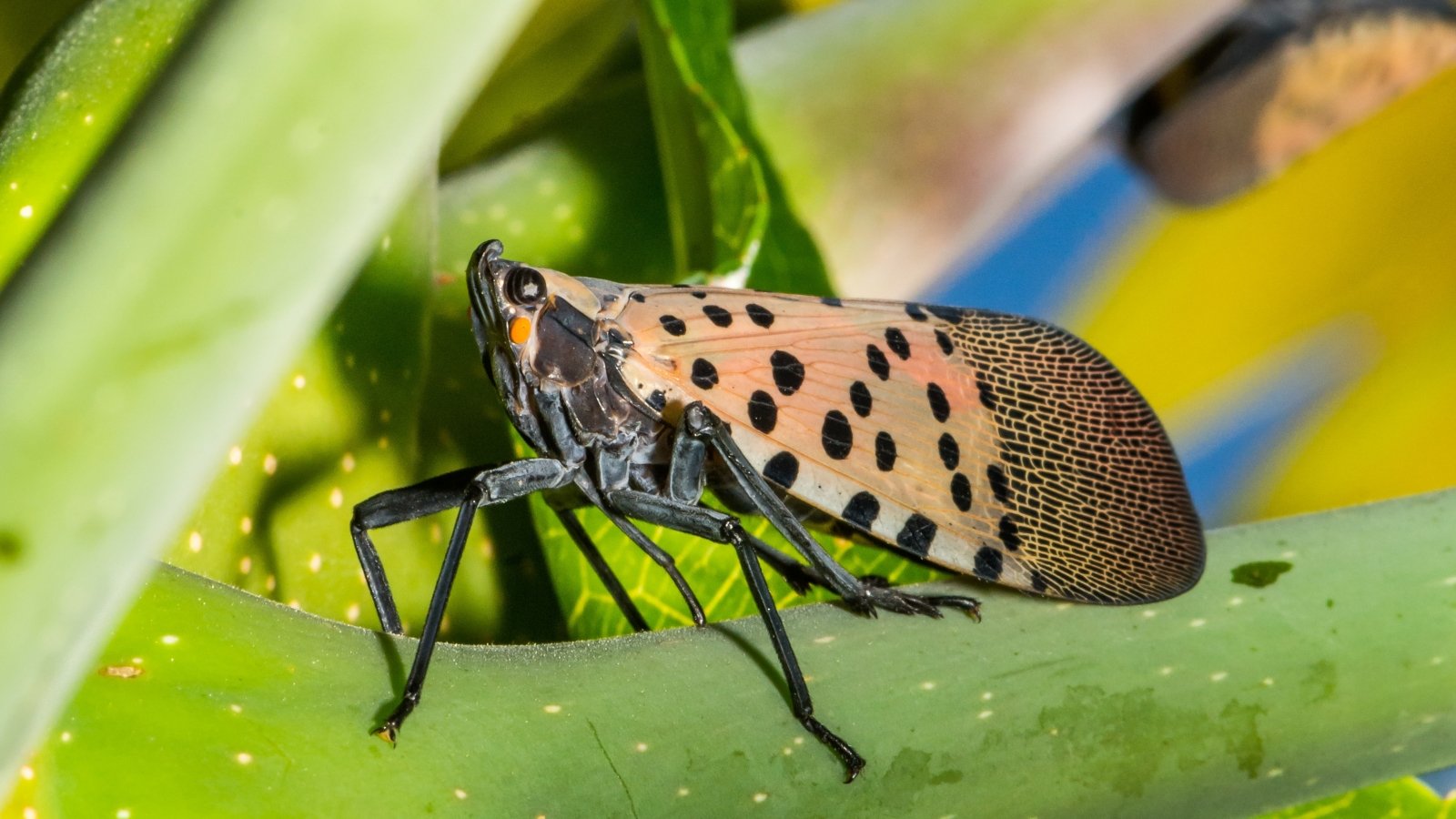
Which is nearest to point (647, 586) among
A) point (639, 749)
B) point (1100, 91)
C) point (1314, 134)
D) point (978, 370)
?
point (978, 370)

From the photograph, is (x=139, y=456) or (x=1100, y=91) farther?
(x=1100, y=91)

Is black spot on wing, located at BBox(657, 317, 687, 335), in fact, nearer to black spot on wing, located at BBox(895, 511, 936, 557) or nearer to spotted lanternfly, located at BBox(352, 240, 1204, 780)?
spotted lanternfly, located at BBox(352, 240, 1204, 780)

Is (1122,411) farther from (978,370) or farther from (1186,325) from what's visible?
(1186,325)

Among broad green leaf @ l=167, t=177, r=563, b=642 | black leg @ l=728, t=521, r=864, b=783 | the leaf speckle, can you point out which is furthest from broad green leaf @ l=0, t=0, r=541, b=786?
the leaf speckle

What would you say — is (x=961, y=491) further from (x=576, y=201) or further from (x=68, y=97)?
(x=68, y=97)

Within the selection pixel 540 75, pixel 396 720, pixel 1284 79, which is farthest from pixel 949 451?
pixel 1284 79

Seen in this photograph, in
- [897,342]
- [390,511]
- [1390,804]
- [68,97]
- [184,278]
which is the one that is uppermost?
[184,278]
